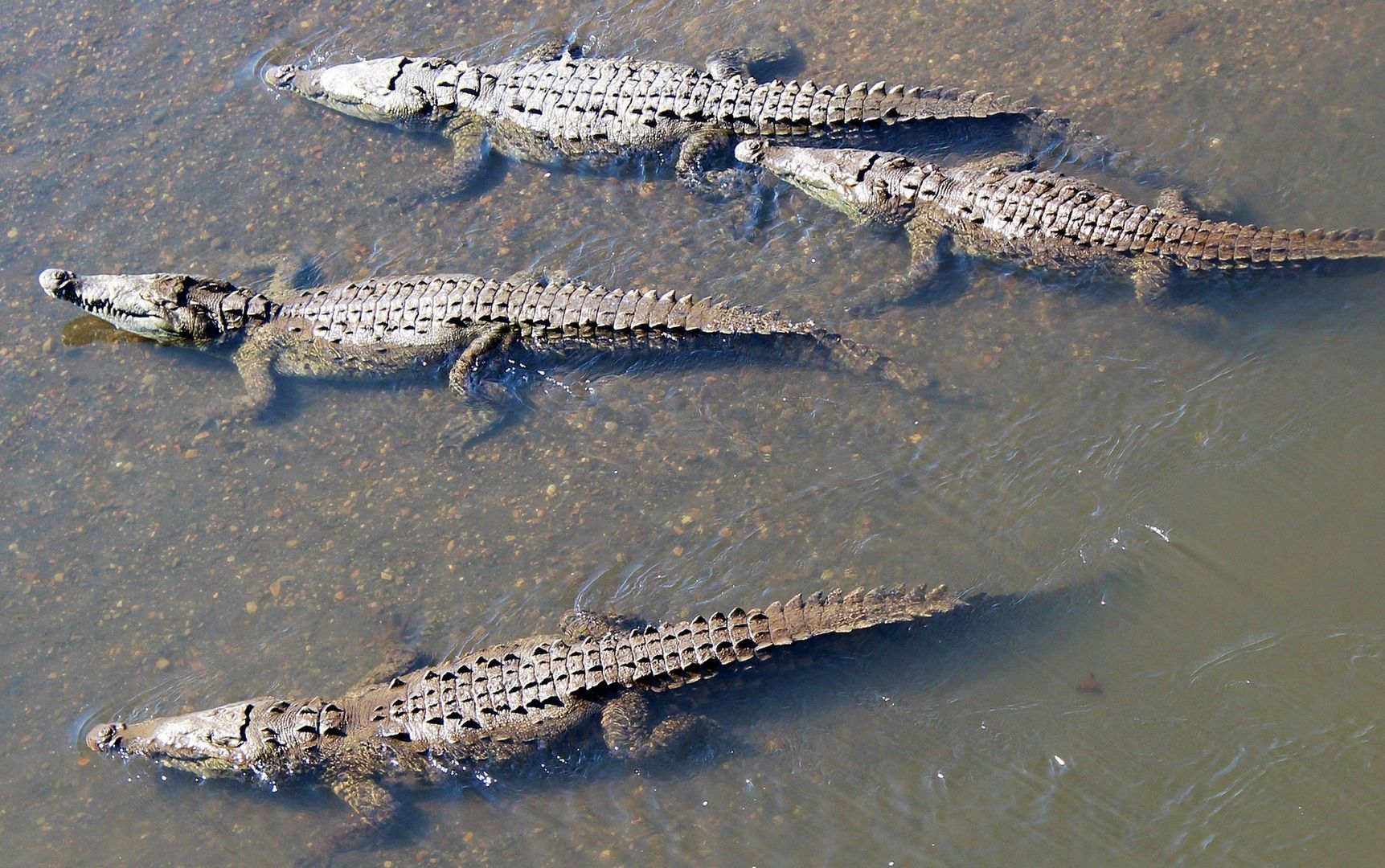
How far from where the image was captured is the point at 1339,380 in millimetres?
6719

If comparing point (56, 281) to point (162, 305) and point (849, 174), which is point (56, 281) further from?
point (849, 174)

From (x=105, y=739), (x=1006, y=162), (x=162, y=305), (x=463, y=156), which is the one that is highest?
(x=1006, y=162)

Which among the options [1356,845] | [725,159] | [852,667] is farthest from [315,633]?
[1356,845]

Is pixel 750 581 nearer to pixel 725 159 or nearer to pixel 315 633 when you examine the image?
pixel 315 633

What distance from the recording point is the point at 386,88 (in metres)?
9.59

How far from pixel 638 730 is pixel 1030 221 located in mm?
4442

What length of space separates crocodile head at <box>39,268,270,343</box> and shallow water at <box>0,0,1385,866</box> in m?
0.21

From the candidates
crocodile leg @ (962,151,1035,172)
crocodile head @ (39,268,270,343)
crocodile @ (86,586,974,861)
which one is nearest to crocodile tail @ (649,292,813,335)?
crocodile @ (86,586,974,861)

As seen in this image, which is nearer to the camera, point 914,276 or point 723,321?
point 723,321

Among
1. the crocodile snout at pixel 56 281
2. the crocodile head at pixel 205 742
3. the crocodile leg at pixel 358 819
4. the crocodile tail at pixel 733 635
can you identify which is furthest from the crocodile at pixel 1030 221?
the crocodile snout at pixel 56 281

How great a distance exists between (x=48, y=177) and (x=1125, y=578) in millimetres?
8982

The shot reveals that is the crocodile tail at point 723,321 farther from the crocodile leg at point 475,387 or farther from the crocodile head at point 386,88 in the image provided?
the crocodile head at point 386,88

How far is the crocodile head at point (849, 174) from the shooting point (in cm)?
816

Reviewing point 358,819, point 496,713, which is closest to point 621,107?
point 496,713
